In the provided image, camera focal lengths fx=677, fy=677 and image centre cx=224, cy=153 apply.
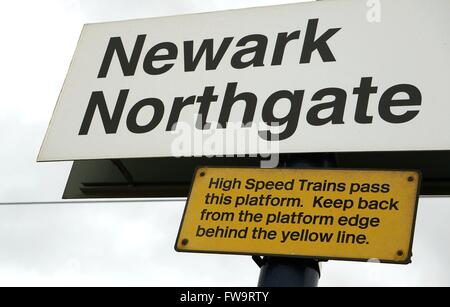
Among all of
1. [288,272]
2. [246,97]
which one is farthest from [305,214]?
[246,97]

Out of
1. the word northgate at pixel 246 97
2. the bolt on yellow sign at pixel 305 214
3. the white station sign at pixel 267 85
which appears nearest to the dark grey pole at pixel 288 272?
the bolt on yellow sign at pixel 305 214

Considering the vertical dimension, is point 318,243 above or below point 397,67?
below

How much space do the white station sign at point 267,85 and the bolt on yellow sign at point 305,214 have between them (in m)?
0.55

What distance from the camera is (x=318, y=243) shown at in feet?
11.1

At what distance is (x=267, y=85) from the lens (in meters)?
4.60

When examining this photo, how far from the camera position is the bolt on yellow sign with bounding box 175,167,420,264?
3.33 metres

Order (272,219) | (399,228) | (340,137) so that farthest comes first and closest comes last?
1. (340,137)
2. (272,219)
3. (399,228)

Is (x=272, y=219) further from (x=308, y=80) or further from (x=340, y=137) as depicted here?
(x=308, y=80)

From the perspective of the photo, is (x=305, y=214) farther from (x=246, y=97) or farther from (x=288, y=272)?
(x=246, y=97)

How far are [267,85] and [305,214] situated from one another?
1347mm

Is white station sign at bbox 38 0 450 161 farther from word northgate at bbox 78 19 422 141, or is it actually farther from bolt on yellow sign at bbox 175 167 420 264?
bolt on yellow sign at bbox 175 167 420 264

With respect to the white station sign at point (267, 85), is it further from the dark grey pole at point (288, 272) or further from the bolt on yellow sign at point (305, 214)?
the dark grey pole at point (288, 272)

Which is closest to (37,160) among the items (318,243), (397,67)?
(318,243)

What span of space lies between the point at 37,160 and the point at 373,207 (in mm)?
2386
